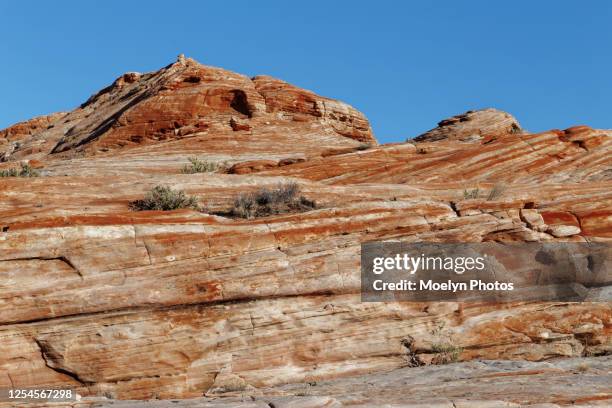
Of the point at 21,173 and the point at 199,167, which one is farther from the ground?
the point at 199,167

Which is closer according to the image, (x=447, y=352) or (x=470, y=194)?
(x=447, y=352)

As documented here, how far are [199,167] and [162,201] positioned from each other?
7.42m

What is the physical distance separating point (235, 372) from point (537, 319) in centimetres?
843

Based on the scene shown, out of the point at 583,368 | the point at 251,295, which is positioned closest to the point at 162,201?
the point at 251,295

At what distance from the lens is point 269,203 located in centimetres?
2039

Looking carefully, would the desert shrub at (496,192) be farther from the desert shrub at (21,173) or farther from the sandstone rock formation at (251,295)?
the desert shrub at (21,173)

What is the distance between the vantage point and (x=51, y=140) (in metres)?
45.5

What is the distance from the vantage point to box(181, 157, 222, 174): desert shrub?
26.8 m

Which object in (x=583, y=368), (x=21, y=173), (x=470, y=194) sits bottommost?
(x=583, y=368)

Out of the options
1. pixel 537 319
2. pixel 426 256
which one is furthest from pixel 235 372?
pixel 537 319

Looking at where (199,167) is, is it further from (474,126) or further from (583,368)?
(474,126)

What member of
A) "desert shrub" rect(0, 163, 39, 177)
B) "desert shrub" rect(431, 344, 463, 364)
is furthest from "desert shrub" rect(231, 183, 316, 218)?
"desert shrub" rect(0, 163, 39, 177)

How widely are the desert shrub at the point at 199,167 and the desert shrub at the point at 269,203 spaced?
628 cm

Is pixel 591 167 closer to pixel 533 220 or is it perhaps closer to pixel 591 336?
pixel 533 220
